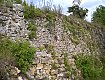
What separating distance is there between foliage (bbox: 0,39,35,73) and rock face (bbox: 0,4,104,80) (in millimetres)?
230

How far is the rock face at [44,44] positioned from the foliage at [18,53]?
0.75ft

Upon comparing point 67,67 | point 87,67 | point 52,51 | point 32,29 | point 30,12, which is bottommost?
point 87,67

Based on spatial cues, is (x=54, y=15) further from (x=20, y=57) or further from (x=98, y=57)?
(x=98, y=57)

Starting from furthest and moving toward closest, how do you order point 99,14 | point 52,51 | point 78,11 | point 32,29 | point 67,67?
point 99,14 < point 78,11 < point 67,67 < point 52,51 < point 32,29

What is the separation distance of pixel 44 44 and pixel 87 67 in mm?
2641

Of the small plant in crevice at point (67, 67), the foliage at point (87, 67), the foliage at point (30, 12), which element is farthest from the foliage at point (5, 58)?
the foliage at point (87, 67)

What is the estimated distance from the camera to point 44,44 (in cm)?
922

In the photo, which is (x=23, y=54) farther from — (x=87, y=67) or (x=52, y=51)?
(x=87, y=67)

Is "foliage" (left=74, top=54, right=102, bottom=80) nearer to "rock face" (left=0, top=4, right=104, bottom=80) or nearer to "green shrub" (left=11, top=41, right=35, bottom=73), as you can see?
"rock face" (left=0, top=4, right=104, bottom=80)

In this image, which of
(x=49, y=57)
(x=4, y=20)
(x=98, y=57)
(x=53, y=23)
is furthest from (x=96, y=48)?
(x=4, y=20)

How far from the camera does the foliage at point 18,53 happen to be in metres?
7.54

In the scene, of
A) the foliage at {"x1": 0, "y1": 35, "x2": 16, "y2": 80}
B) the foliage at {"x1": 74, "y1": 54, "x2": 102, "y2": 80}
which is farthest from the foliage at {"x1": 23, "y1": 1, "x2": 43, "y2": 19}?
the foliage at {"x1": 74, "y1": 54, "x2": 102, "y2": 80}

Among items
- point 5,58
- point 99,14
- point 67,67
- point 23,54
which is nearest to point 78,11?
point 99,14

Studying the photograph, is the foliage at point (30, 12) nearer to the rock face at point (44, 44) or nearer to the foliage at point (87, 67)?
the rock face at point (44, 44)
